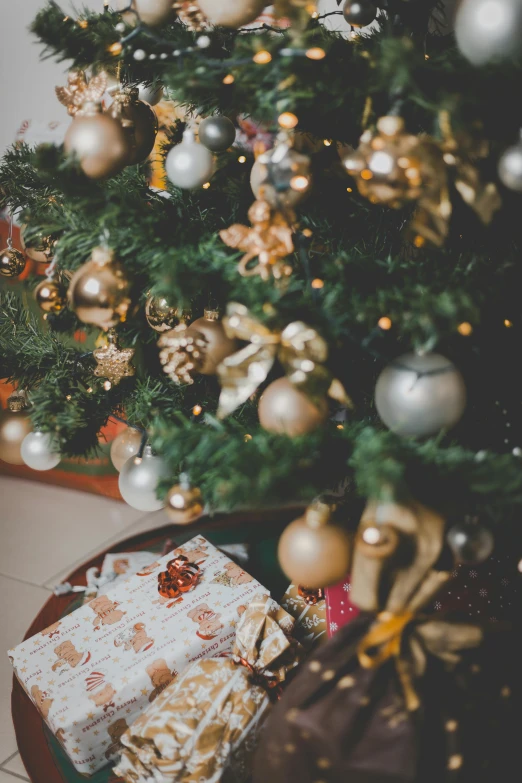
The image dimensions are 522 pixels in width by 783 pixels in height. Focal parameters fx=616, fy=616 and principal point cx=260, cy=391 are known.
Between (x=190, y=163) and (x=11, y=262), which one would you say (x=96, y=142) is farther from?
(x=11, y=262)

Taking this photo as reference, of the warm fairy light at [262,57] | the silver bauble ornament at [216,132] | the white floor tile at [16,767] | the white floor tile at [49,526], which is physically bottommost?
the white floor tile at [49,526]

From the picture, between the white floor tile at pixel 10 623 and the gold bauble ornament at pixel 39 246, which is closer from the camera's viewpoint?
the gold bauble ornament at pixel 39 246

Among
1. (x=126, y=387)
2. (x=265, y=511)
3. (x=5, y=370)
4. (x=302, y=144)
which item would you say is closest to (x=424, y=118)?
(x=302, y=144)

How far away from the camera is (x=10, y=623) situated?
1.10 m

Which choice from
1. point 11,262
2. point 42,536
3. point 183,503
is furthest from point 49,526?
point 183,503

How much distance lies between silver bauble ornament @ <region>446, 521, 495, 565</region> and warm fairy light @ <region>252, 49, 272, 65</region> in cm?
40

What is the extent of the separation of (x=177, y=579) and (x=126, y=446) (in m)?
0.20

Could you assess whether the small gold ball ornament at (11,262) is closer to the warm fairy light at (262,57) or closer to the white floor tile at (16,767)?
the warm fairy light at (262,57)

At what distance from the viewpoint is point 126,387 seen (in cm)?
84

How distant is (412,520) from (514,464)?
9cm

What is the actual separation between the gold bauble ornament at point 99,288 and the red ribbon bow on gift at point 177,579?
422 millimetres

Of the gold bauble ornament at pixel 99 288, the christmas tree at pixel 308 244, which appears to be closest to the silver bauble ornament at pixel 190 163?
the christmas tree at pixel 308 244

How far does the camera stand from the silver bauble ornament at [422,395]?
493 mm

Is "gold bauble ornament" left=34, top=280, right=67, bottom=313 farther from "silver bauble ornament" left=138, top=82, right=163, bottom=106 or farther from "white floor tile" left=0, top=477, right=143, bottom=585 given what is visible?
"white floor tile" left=0, top=477, right=143, bottom=585
